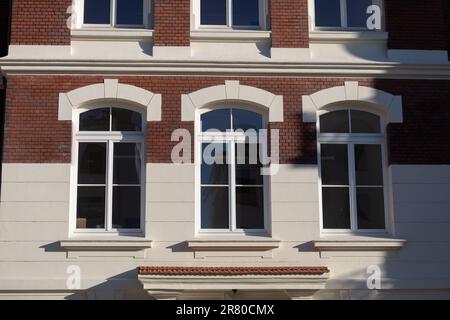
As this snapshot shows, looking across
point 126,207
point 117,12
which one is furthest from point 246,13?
point 126,207

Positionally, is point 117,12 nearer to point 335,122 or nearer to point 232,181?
point 232,181

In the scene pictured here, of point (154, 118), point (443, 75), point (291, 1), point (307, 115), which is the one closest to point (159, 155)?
point (154, 118)

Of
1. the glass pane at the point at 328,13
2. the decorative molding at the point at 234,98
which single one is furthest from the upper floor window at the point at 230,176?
the glass pane at the point at 328,13

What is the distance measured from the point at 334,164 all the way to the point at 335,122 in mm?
686

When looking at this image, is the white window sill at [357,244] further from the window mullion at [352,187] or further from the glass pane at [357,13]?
the glass pane at [357,13]

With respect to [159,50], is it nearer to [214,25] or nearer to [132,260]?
[214,25]

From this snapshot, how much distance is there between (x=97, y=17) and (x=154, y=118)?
2.04 m

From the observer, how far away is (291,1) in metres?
11.5

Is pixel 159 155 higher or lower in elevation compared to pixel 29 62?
lower

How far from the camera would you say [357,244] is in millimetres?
10664

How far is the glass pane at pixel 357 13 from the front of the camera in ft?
38.6

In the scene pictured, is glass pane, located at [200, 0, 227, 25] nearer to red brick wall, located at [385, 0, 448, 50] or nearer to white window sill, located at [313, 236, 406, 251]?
red brick wall, located at [385, 0, 448, 50]
